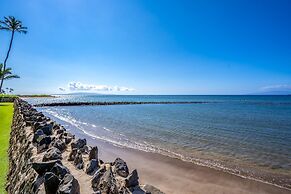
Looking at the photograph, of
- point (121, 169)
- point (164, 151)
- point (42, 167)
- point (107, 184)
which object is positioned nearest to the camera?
point (107, 184)

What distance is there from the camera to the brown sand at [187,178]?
25.6 feet

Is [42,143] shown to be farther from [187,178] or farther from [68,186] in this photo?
[187,178]

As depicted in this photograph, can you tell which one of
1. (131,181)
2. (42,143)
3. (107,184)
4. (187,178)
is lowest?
(187,178)

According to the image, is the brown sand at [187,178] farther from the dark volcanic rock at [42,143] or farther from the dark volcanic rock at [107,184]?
the dark volcanic rock at [107,184]

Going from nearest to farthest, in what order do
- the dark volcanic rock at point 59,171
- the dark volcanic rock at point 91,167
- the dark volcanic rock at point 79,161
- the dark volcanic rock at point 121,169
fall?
the dark volcanic rock at point 59,171 → the dark volcanic rock at point 91,167 → the dark volcanic rock at point 121,169 → the dark volcanic rock at point 79,161

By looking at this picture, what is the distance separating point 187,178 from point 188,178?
0.13ft

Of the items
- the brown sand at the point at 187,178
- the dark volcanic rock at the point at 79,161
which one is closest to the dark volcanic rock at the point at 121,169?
the dark volcanic rock at the point at 79,161

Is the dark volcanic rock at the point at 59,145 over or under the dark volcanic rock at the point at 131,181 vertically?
over

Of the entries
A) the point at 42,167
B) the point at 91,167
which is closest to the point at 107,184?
the point at 91,167

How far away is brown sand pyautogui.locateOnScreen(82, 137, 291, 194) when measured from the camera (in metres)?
7.80

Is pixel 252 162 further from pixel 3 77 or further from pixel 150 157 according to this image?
pixel 3 77

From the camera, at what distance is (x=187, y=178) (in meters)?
8.90

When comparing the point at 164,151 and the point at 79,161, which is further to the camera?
the point at 164,151

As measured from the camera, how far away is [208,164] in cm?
1058
